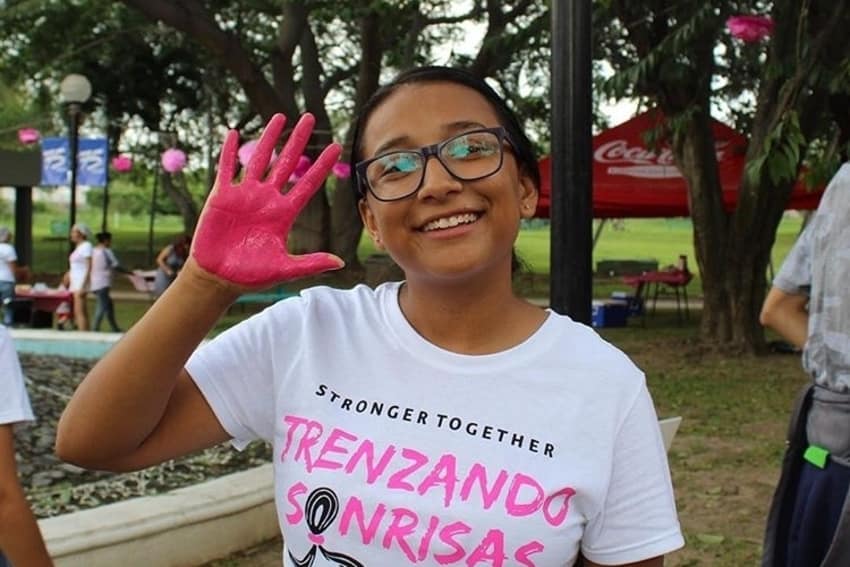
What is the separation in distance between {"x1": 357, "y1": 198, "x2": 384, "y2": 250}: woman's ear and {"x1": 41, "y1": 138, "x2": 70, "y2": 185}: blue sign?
1619cm

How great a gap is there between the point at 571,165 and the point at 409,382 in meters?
1.03

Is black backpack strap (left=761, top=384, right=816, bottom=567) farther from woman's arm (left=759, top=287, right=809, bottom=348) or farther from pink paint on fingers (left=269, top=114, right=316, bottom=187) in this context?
pink paint on fingers (left=269, top=114, right=316, bottom=187)

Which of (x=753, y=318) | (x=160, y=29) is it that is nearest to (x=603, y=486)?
(x=753, y=318)

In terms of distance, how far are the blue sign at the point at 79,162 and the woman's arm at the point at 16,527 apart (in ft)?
46.6

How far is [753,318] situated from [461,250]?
34.1 ft

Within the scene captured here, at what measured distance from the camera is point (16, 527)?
2.04m

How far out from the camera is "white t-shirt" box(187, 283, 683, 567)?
1370 mm

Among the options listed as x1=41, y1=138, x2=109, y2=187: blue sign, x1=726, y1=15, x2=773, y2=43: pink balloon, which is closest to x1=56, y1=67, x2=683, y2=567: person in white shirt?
x1=726, y1=15, x2=773, y2=43: pink balloon

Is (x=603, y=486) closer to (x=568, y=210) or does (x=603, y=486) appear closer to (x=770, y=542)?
(x=568, y=210)

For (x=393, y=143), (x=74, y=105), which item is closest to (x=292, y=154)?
(x=393, y=143)

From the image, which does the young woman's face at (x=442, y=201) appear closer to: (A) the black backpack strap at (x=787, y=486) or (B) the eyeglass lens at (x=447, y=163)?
(B) the eyeglass lens at (x=447, y=163)

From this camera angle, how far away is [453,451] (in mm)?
1399

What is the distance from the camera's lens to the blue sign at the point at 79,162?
16.0m

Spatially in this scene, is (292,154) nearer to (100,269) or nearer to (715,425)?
(715,425)
